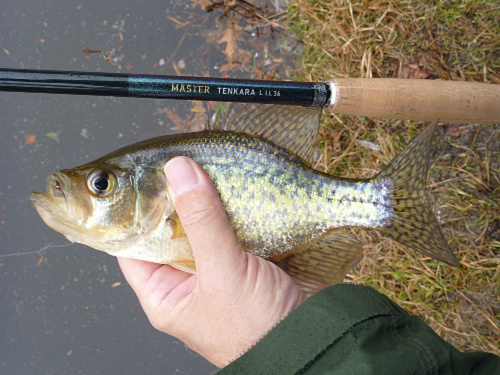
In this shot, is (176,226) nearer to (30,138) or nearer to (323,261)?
(323,261)

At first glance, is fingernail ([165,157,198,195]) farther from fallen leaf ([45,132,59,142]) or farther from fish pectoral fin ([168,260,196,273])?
fallen leaf ([45,132,59,142])

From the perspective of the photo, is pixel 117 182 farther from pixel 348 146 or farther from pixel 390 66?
pixel 390 66

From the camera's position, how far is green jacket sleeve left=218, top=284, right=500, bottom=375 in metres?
1.42

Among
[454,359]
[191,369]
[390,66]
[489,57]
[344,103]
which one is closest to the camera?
[454,359]

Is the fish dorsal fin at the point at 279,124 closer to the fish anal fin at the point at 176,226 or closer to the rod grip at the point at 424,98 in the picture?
the rod grip at the point at 424,98

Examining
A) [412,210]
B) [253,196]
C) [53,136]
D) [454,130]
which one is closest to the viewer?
[253,196]

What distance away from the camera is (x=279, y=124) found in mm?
1921

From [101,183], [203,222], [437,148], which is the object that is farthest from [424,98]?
[101,183]

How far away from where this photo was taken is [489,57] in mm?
2619

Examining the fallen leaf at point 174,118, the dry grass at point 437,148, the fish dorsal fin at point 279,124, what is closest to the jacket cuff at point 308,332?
the fish dorsal fin at point 279,124

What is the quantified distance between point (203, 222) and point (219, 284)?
27 cm

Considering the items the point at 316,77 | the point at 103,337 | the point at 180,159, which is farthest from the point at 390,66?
the point at 103,337

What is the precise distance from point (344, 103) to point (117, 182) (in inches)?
45.1

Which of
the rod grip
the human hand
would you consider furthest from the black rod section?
the human hand
